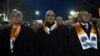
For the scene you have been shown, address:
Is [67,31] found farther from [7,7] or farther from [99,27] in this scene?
[7,7]

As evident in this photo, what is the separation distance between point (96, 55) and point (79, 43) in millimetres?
672

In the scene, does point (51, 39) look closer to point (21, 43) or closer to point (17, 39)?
point (21, 43)

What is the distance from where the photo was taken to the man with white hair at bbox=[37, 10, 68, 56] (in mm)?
11719

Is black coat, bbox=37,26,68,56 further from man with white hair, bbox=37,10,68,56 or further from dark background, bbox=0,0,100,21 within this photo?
dark background, bbox=0,0,100,21

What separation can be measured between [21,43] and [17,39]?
17 cm

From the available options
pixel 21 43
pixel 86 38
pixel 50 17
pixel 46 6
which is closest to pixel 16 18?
pixel 21 43

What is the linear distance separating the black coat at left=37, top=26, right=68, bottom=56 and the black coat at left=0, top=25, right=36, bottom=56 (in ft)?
1.60

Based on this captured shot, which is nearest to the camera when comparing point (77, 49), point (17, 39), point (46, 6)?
point (17, 39)

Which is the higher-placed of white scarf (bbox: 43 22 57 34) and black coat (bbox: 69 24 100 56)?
white scarf (bbox: 43 22 57 34)

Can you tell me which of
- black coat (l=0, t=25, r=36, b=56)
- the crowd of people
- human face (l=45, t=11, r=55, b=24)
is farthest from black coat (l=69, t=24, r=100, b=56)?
black coat (l=0, t=25, r=36, b=56)

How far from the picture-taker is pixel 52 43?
11.7 m

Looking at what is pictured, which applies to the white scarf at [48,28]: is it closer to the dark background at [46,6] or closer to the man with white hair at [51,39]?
the man with white hair at [51,39]

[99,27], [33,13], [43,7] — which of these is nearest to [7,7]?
[33,13]

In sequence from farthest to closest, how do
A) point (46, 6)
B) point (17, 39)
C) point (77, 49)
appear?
point (46, 6) → point (77, 49) → point (17, 39)
